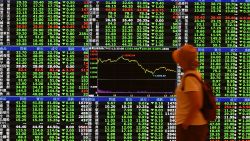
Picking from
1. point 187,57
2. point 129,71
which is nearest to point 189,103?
point 187,57

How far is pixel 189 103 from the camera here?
182 inches

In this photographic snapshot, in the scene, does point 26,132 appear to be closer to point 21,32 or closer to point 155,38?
point 21,32

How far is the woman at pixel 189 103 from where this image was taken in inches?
182

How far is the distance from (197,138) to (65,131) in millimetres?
2118

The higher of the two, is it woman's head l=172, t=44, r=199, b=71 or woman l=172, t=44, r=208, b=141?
woman's head l=172, t=44, r=199, b=71

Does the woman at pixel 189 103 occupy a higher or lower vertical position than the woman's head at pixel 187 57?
lower

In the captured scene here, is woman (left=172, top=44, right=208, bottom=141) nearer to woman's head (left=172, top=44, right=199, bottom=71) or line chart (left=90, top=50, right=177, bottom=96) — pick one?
woman's head (left=172, top=44, right=199, bottom=71)

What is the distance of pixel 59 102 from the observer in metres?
6.42

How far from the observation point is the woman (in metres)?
4.62

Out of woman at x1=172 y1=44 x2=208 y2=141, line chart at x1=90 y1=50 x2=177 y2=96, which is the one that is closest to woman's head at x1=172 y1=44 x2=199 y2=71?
woman at x1=172 y1=44 x2=208 y2=141

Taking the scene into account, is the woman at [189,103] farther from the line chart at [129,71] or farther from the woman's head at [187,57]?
the line chart at [129,71]

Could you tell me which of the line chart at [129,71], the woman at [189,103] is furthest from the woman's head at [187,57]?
the line chart at [129,71]

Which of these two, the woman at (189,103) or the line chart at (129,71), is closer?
the woman at (189,103)

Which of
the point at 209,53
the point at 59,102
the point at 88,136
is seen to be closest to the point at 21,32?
the point at 59,102
